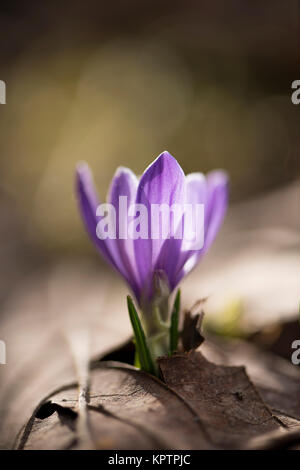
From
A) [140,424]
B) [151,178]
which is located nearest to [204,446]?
[140,424]

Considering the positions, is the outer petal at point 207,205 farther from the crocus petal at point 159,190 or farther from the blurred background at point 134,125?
the blurred background at point 134,125

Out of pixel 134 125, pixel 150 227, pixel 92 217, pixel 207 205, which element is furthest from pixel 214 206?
pixel 134 125

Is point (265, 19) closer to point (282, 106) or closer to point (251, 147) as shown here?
point (282, 106)

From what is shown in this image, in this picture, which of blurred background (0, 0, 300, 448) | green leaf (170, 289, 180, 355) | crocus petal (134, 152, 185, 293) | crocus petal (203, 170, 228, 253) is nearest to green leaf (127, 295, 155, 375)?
green leaf (170, 289, 180, 355)

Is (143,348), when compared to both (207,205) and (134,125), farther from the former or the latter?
(134,125)

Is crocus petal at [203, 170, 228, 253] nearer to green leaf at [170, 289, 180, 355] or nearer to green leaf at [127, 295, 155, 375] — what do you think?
green leaf at [170, 289, 180, 355]

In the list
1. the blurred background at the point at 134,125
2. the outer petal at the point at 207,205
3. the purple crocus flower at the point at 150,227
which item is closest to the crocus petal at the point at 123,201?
the purple crocus flower at the point at 150,227
